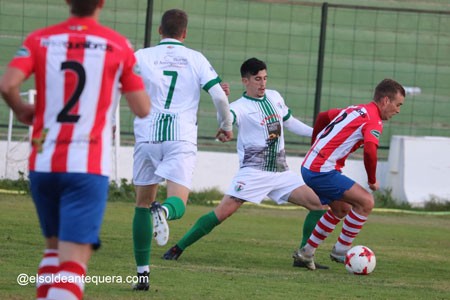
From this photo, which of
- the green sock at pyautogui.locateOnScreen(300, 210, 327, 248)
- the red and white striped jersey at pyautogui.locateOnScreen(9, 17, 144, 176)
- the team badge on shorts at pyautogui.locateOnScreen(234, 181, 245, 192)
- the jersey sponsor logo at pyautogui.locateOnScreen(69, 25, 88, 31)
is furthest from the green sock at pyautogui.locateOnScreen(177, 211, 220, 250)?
the jersey sponsor logo at pyautogui.locateOnScreen(69, 25, 88, 31)

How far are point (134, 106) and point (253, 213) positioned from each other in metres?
9.79

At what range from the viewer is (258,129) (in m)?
10.4

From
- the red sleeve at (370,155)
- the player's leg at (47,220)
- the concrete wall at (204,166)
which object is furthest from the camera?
the concrete wall at (204,166)

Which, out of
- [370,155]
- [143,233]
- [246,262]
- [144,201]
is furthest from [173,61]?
[246,262]

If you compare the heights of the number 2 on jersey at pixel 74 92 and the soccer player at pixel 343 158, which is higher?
the number 2 on jersey at pixel 74 92

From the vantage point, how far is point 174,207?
7656mm

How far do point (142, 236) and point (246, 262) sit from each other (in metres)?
2.22

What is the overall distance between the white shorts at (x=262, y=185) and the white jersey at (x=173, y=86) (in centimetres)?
223

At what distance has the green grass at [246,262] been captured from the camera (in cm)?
775

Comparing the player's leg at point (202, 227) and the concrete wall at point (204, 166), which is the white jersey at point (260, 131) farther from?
the concrete wall at point (204, 166)

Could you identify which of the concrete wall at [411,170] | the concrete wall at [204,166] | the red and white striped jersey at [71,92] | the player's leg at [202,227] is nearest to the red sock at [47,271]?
the red and white striped jersey at [71,92]

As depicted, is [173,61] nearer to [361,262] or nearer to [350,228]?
[361,262]

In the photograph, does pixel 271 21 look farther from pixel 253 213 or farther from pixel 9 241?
pixel 9 241

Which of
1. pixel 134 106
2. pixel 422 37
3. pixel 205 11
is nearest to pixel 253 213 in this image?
pixel 205 11
